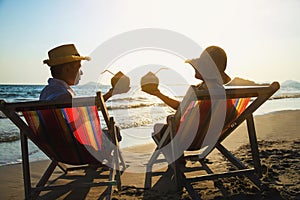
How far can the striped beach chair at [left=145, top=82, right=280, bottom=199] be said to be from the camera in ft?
8.89

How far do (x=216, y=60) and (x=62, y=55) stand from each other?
133cm

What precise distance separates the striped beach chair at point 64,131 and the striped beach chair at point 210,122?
0.55 m

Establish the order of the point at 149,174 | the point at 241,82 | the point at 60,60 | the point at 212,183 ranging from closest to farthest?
1. the point at 241,82
2. the point at 60,60
3. the point at 212,183
4. the point at 149,174

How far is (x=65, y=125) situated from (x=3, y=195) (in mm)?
1336

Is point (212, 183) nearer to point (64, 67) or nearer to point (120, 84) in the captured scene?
point (120, 84)

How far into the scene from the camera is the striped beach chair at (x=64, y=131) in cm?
244

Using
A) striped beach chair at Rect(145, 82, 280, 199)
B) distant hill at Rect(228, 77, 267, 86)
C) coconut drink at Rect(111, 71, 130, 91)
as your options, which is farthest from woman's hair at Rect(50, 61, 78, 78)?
distant hill at Rect(228, 77, 267, 86)

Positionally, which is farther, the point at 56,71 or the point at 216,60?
the point at 56,71

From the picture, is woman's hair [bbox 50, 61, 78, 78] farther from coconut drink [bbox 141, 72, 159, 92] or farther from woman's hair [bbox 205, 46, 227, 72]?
woman's hair [bbox 205, 46, 227, 72]

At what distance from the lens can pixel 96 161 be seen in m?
3.06

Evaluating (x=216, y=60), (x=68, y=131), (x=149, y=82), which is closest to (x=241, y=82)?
(x=216, y=60)

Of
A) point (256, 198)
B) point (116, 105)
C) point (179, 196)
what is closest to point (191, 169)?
point (179, 196)

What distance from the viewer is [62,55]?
3068 mm

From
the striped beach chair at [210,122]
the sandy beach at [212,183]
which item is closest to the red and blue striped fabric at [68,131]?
the sandy beach at [212,183]
